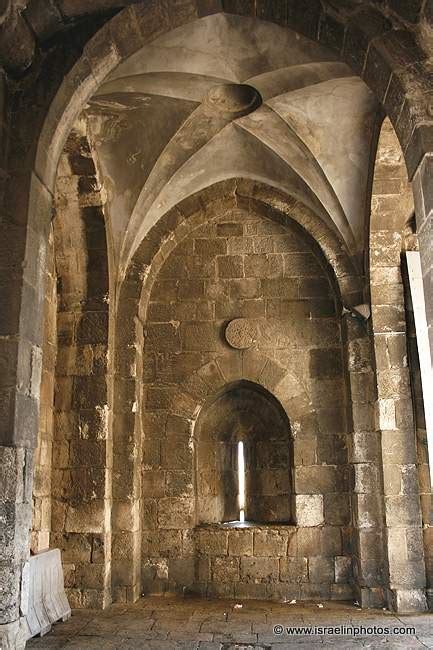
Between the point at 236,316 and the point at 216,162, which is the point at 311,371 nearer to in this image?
the point at 236,316

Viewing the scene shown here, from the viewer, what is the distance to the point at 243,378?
754 cm

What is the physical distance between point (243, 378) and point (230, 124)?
291cm

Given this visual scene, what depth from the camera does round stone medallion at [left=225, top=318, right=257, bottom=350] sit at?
762 cm

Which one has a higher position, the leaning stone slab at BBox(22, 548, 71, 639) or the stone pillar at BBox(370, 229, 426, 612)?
the stone pillar at BBox(370, 229, 426, 612)

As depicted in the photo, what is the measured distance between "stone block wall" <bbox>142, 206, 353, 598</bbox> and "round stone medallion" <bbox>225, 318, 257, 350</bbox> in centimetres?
8

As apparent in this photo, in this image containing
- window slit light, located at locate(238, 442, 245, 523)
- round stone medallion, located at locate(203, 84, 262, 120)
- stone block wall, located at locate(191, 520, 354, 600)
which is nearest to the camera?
round stone medallion, located at locate(203, 84, 262, 120)

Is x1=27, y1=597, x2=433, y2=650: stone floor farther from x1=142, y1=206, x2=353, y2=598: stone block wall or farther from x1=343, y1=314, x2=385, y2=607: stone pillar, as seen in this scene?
x1=142, y1=206, x2=353, y2=598: stone block wall

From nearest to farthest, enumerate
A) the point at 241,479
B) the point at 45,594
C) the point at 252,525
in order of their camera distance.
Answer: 1. the point at 45,594
2. the point at 252,525
3. the point at 241,479

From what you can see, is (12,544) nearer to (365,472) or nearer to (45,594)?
(45,594)

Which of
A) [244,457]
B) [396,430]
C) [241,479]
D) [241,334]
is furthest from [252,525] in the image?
[241,334]

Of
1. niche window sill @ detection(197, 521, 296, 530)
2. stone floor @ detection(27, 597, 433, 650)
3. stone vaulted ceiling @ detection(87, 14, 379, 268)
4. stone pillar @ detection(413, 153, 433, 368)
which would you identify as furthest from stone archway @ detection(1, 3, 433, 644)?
niche window sill @ detection(197, 521, 296, 530)

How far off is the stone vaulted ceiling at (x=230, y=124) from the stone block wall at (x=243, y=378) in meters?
0.75

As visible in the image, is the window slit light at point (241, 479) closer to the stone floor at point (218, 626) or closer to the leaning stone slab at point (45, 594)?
the stone floor at point (218, 626)

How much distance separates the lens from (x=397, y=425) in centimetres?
660
